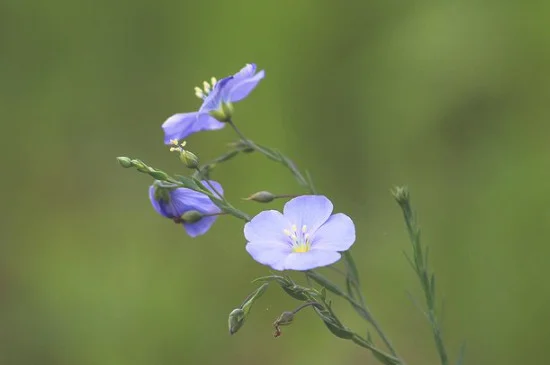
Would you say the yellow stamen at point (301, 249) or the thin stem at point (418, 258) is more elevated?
the yellow stamen at point (301, 249)

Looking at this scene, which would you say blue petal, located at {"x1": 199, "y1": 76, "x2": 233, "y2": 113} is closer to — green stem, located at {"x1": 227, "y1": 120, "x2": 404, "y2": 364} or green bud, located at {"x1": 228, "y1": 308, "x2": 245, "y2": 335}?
green stem, located at {"x1": 227, "y1": 120, "x2": 404, "y2": 364}

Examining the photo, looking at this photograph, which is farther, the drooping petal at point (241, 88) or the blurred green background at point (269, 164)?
the blurred green background at point (269, 164)

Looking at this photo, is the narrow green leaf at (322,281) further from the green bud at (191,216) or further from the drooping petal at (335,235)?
the green bud at (191,216)

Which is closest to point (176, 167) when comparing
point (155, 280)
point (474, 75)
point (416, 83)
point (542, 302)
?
point (155, 280)

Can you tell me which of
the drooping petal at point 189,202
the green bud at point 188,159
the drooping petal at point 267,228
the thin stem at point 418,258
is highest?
the green bud at point 188,159

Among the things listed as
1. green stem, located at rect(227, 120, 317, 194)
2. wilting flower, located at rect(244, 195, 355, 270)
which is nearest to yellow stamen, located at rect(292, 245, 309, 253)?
wilting flower, located at rect(244, 195, 355, 270)

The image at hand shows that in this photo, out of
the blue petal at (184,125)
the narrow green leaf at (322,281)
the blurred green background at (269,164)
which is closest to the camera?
the narrow green leaf at (322,281)

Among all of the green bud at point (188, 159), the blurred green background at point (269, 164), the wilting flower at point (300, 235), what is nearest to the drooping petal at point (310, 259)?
the wilting flower at point (300, 235)

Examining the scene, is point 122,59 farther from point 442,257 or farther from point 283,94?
point 442,257

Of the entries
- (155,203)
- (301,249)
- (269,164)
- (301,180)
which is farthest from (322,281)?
(269,164)
